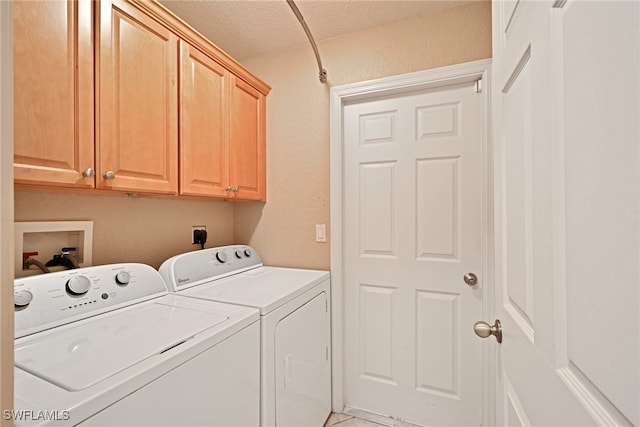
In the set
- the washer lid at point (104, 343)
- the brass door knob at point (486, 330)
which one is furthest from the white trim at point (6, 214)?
the brass door knob at point (486, 330)

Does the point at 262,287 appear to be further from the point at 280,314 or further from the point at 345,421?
the point at 345,421

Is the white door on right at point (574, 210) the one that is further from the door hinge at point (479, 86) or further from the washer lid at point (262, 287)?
the door hinge at point (479, 86)

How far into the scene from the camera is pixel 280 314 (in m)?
1.32

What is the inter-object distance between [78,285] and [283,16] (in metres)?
1.77

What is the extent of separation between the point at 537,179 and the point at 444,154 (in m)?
1.27

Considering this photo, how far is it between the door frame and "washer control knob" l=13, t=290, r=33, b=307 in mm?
1456

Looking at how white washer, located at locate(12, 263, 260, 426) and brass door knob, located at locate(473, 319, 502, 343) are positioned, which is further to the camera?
brass door knob, located at locate(473, 319, 502, 343)

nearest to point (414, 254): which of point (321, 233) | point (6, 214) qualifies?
point (321, 233)

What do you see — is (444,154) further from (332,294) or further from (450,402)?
(450,402)

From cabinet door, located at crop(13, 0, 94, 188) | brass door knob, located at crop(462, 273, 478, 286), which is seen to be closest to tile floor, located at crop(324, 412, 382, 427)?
brass door knob, located at crop(462, 273, 478, 286)

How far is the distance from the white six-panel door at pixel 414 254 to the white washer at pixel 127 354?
1004mm

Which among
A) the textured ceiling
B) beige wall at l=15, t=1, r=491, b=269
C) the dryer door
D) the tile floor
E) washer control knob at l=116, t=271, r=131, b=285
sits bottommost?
the tile floor

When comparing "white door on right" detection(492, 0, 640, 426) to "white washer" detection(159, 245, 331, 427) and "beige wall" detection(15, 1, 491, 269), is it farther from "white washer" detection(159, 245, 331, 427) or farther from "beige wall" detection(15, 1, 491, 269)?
"beige wall" detection(15, 1, 491, 269)

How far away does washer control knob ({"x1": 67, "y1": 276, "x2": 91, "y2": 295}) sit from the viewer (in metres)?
1.08
